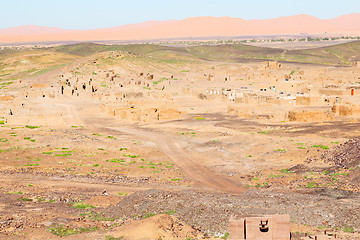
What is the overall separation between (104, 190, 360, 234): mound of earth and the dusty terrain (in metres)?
0.05

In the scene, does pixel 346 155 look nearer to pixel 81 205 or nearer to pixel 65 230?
pixel 81 205

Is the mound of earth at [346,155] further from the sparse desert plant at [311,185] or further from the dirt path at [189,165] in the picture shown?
the dirt path at [189,165]

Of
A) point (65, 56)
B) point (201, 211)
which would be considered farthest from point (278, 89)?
point (65, 56)

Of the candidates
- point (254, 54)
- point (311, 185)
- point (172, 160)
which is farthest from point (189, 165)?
point (254, 54)

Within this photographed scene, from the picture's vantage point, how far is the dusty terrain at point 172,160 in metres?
22.8

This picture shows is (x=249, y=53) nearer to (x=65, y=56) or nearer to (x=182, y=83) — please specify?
(x=65, y=56)

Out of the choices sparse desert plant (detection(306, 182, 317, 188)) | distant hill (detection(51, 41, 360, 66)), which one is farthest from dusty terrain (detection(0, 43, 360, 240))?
distant hill (detection(51, 41, 360, 66))

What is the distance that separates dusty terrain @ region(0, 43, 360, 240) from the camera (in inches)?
899

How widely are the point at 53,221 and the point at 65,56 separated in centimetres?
13305

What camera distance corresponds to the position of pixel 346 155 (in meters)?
37.0

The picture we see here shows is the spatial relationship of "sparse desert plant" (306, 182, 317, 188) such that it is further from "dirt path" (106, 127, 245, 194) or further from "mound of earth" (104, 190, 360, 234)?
"mound of earth" (104, 190, 360, 234)

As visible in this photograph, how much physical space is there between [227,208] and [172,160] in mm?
17535

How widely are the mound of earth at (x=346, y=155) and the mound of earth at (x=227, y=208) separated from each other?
926cm

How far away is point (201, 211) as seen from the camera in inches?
910
